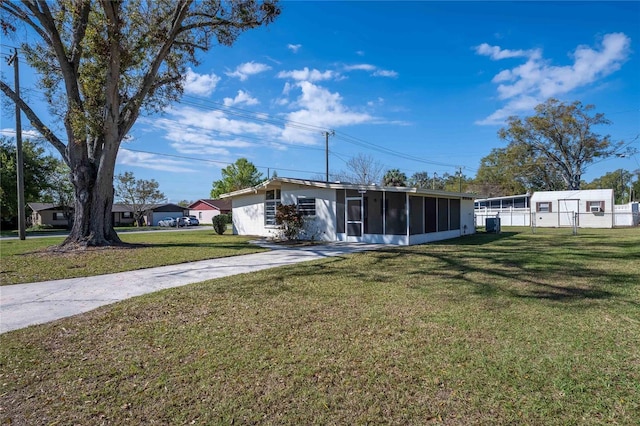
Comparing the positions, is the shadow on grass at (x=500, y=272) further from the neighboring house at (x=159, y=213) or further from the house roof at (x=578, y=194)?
the neighboring house at (x=159, y=213)

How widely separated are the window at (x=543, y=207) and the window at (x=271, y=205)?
21.8 m

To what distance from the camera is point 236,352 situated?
3.74 m

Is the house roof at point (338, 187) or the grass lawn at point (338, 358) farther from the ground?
the house roof at point (338, 187)

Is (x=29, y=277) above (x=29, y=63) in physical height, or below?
below

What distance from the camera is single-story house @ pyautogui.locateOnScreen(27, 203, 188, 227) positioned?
41.2 metres

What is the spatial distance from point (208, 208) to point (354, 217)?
127ft

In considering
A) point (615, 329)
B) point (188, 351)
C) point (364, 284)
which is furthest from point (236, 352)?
point (615, 329)

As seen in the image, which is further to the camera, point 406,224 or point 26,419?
point 406,224

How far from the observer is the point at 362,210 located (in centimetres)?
1474

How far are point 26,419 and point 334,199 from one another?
13.1m

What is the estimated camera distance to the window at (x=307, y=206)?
16062 mm

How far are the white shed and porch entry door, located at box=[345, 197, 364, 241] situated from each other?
1607cm

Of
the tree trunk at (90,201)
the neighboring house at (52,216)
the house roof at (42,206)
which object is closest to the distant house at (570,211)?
the tree trunk at (90,201)

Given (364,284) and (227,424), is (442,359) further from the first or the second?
(364,284)
